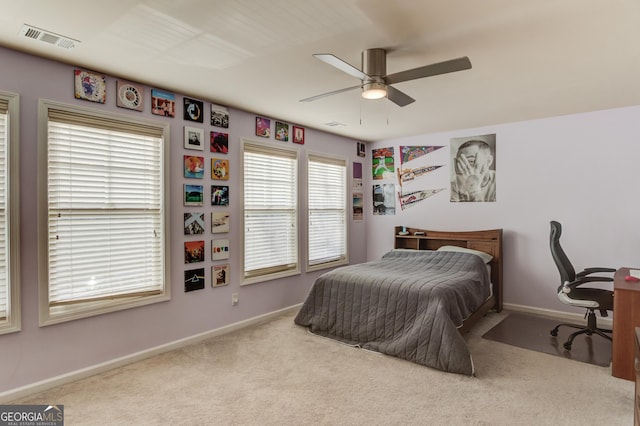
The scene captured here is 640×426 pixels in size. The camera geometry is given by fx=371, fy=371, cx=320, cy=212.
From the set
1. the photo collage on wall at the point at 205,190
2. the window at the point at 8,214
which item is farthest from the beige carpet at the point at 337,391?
the photo collage on wall at the point at 205,190

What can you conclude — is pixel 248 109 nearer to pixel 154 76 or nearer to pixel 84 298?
Result: pixel 154 76

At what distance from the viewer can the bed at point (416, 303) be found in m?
2.97

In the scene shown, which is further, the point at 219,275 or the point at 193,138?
the point at 219,275

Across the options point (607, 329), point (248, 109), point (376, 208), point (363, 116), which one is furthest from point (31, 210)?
point (607, 329)

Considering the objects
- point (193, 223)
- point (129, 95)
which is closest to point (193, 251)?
point (193, 223)

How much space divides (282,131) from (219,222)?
1.40 m

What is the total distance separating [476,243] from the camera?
15.4 ft

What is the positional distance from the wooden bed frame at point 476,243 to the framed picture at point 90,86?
3958 millimetres

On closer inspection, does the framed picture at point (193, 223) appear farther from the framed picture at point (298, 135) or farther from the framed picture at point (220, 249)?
the framed picture at point (298, 135)

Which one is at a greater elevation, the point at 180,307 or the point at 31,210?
the point at 31,210

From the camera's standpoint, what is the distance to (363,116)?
4.21 meters

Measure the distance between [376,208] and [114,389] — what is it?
4.15 metres

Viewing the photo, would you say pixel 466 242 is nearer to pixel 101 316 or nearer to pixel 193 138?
pixel 193 138

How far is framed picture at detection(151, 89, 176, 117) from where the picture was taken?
3.25 metres
